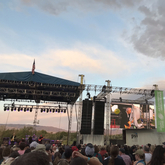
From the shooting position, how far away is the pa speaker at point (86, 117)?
17266mm

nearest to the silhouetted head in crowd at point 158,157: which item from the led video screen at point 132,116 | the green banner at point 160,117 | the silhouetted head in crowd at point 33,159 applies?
the silhouetted head in crowd at point 33,159

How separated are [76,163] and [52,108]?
18225 mm

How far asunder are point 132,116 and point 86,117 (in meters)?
7.36

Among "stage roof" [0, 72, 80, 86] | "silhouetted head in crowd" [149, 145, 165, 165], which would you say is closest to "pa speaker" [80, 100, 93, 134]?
"stage roof" [0, 72, 80, 86]

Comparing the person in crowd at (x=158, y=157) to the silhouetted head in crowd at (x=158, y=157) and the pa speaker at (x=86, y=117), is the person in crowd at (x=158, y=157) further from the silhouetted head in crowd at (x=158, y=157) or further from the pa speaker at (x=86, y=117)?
the pa speaker at (x=86, y=117)

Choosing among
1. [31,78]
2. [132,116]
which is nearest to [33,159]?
[31,78]

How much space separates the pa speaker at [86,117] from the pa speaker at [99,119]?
79 centimetres

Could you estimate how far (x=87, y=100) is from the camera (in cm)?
1781

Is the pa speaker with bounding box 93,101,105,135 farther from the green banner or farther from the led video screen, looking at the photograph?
the green banner

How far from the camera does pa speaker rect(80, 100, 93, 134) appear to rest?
17.3m

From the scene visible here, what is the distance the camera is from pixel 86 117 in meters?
17.4

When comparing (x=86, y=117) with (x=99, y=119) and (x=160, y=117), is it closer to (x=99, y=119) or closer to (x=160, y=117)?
(x=99, y=119)

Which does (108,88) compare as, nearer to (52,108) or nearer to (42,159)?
(52,108)

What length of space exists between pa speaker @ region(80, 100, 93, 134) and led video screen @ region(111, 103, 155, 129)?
4307 mm
